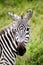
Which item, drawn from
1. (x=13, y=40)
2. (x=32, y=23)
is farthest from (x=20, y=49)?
(x=32, y=23)

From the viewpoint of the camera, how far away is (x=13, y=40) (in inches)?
282

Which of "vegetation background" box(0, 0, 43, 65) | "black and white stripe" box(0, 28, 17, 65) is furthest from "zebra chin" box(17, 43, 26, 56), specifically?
"vegetation background" box(0, 0, 43, 65)

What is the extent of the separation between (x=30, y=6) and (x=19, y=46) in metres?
7.52

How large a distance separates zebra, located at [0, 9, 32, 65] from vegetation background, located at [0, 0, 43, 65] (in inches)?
50.5

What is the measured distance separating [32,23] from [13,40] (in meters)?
5.34

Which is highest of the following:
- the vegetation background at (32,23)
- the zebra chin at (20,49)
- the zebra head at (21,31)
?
the zebra head at (21,31)

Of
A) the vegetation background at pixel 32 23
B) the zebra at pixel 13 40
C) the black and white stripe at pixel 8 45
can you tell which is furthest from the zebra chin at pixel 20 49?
the vegetation background at pixel 32 23

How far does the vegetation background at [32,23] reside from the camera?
8.55 meters

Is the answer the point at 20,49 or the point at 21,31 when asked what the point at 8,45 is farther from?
the point at 21,31

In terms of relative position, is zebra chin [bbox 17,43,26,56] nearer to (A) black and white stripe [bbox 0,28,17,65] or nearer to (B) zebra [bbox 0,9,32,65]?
(B) zebra [bbox 0,9,32,65]

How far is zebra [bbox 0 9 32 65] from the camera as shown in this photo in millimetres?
7039

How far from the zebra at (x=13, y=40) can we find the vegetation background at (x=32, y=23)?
4.21ft

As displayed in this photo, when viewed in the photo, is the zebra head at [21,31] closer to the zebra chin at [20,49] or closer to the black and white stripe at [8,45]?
the zebra chin at [20,49]

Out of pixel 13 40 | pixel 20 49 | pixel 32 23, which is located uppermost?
pixel 13 40
